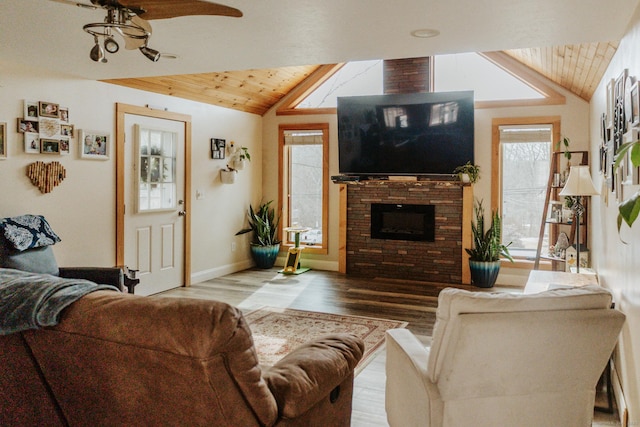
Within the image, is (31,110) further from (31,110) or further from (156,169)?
(156,169)

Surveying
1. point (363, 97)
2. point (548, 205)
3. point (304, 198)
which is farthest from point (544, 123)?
point (304, 198)

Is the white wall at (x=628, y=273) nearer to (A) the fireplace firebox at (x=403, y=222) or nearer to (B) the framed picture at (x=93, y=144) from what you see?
(A) the fireplace firebox at (x=403, y=222)

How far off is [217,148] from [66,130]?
89.4 inches

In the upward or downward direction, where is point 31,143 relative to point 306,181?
upward

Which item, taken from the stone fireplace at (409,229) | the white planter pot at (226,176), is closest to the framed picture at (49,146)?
the white planter pot at (226,176)

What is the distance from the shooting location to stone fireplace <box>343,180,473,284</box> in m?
6.52

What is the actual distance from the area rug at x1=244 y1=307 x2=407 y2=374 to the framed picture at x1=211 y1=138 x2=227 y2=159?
2464mm

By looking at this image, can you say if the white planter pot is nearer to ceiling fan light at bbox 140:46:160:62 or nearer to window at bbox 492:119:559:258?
window at bbox 492:119:559:258

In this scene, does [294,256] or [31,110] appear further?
[294,256]

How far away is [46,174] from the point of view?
4.50 metres

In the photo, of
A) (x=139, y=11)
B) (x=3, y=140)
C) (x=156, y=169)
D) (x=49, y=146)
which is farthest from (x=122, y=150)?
(x=139, y=11)

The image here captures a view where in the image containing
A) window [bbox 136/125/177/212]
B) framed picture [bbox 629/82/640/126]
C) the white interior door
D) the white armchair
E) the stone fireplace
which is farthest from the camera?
the stone fireplace

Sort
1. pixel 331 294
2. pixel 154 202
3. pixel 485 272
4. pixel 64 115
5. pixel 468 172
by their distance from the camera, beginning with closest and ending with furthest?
pixel 64 115, pixel 154 202, pixel 331 294, pixel 485 272, pixel 468 172

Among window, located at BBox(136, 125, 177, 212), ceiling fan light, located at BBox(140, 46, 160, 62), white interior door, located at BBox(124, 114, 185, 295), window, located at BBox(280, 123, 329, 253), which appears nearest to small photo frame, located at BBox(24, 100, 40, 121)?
white interior door, located at BBox(124, 114, 185, 295)
